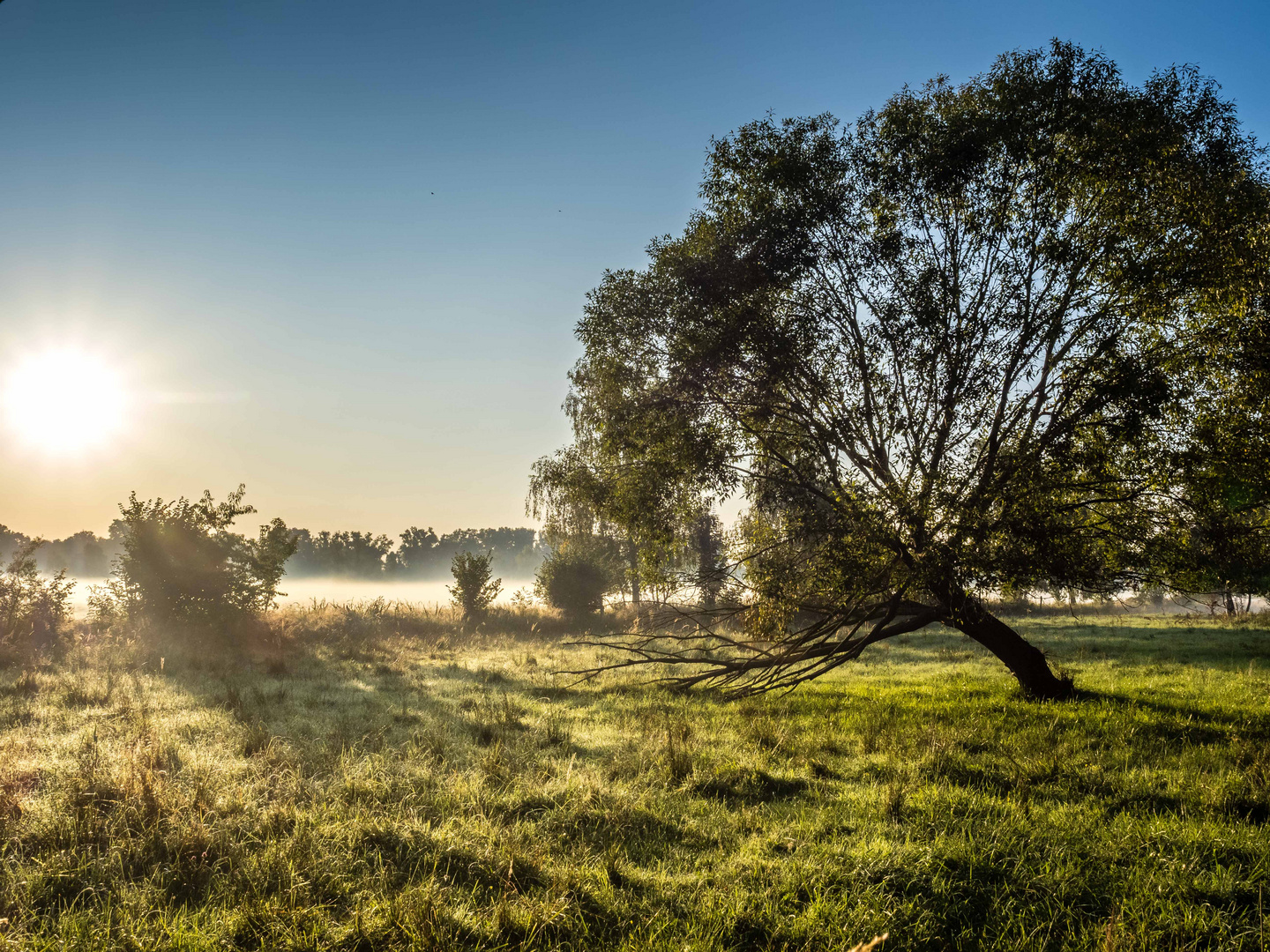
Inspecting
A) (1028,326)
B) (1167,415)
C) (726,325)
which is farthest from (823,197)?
(1167,415)

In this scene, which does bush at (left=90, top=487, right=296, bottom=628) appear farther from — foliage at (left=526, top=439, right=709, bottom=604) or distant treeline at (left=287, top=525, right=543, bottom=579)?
distant treeline at (left=287, top=525, right=543, bottom=579)

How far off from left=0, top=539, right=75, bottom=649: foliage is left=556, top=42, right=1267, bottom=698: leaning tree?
67.2 ft

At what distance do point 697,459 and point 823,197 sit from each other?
5.19m

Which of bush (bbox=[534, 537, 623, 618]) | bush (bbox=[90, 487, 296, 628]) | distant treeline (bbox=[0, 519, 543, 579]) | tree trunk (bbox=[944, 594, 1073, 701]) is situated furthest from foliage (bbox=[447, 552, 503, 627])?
distant treeline (bbox=[0, 519, 543, 579])

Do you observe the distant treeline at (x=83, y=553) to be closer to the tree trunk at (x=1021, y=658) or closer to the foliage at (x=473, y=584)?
the foliage at (x=473, y=584)

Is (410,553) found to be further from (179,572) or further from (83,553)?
(179,572)

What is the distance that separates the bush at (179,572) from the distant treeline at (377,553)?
362 feet

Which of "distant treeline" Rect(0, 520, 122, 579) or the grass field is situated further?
"distant treeline" Rect(0, 520, 122, 579)

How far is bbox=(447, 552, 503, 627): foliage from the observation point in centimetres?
3097

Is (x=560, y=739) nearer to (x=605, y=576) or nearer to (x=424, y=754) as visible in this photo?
(x=424, y=754)

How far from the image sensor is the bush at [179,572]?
21344 mm

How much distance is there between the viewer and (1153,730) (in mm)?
8500

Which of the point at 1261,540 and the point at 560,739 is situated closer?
the point at 560,739

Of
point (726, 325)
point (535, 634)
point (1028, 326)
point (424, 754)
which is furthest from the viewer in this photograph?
point (535, 634)
